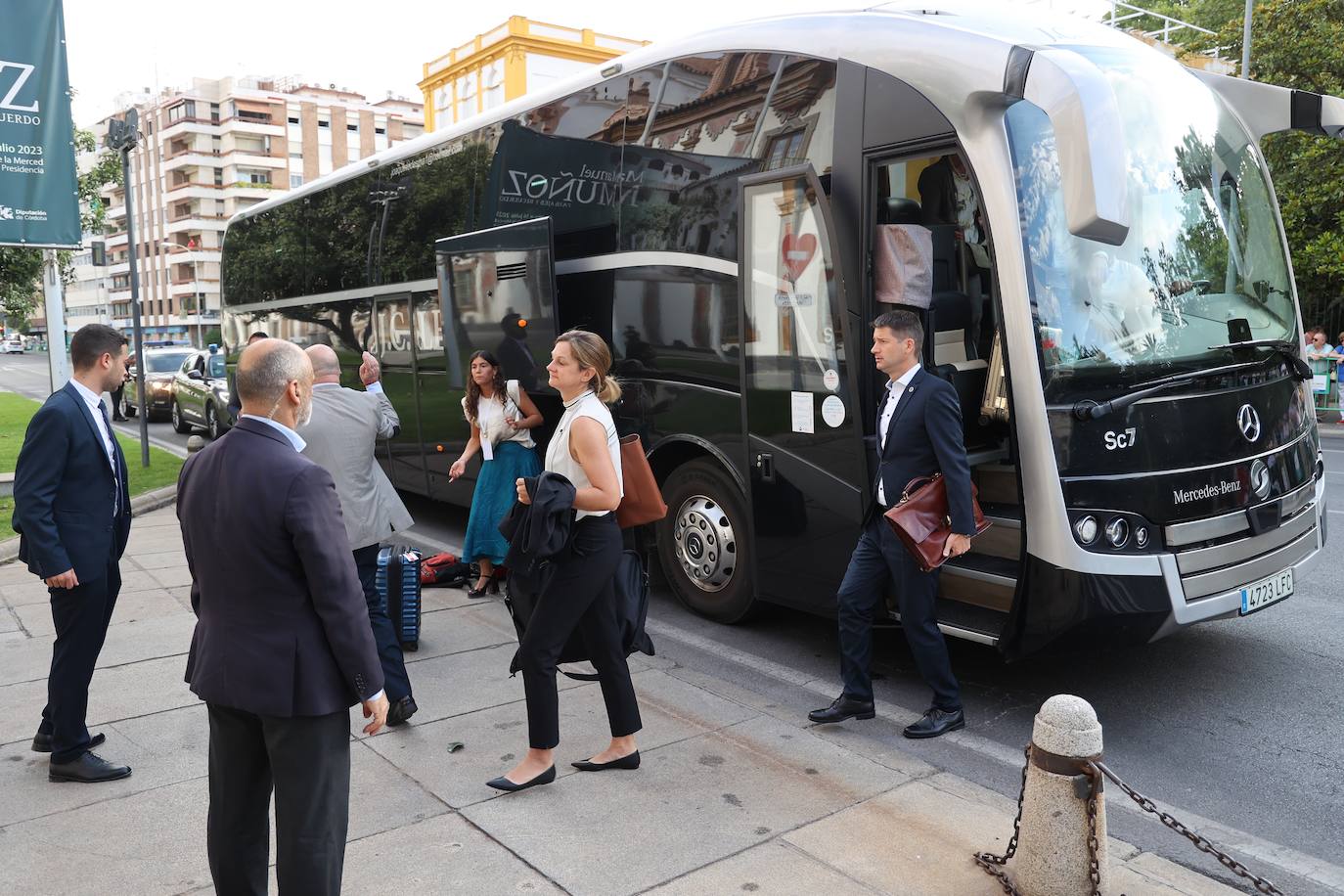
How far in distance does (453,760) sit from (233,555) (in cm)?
214

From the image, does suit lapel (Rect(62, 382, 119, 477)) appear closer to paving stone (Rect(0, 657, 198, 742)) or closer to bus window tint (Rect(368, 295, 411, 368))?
paving stone (Rect(0, 657, 198, 742))

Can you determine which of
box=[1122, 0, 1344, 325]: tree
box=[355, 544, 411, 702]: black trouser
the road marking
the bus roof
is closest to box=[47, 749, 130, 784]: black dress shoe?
box=[355, 544, 411, 702]: black trouser

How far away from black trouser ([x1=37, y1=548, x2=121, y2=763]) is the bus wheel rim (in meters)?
3.39

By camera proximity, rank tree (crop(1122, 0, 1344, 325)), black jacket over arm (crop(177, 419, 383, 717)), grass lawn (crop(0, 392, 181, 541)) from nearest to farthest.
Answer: black jacket over arm (crop(177, 419, 383, 717))
grass lawn (crop(0, 392, 181, 541))
tree (crop(1122, 0, 1344, 325))

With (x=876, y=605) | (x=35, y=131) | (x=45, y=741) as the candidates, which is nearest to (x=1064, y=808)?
(x=876, y=605)

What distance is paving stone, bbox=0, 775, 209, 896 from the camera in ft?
11.6

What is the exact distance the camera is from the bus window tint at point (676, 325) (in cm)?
639

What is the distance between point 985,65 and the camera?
4.88 meters

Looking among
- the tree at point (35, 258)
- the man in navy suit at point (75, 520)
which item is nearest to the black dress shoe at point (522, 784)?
the man in navy suit at point (75, 520)

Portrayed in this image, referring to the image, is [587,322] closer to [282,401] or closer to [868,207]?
[868,207]

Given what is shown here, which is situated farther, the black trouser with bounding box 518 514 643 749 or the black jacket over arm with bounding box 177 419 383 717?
the black trouser with bounding box 518 514 643 749

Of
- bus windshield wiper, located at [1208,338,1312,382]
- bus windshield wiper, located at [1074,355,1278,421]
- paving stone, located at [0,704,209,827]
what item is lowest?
paving stone, located at [0,704,209,827]

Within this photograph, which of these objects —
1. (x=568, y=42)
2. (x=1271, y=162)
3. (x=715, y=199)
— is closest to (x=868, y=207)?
(x=715, y=199)

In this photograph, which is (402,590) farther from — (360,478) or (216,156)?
(216,156)
